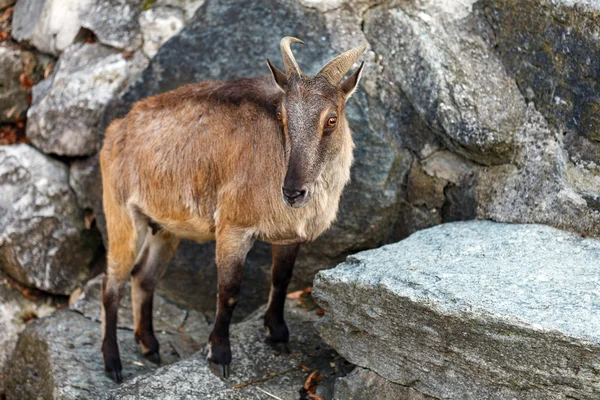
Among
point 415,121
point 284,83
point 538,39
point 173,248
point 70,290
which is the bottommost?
point 70,290

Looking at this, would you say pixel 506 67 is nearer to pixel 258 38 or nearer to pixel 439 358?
pixel 258 38

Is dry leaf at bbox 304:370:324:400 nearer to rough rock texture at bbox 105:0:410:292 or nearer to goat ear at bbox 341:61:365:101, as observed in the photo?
rough rock texture at bbox 105:0:410:292

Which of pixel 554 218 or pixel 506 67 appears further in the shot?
pixel 506 67

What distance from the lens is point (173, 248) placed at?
6473 millimetres

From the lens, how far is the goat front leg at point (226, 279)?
5289 mm

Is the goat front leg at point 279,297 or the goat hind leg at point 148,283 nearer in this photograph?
the goat front leg at point 279,297

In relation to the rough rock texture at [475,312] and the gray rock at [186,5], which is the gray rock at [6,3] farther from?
the rough rock texture at [475,312]

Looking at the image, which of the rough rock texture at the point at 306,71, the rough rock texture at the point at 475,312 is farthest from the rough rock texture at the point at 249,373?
the rough rock texture at the point at 306,71

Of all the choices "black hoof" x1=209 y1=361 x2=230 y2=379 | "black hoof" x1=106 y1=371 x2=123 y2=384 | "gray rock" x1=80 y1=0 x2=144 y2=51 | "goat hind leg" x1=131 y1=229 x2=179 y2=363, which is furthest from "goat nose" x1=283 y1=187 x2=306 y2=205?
"gray rock" x1=80 y1=0 x2=144 y2=51

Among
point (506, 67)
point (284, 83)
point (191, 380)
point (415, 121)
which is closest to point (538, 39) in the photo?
point (506, 67)

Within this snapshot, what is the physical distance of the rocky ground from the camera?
4941mm

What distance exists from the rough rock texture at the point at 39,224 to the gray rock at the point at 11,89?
47cm

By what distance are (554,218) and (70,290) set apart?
4848mm

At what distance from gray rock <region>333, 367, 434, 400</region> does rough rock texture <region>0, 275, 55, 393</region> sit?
3.77 m
